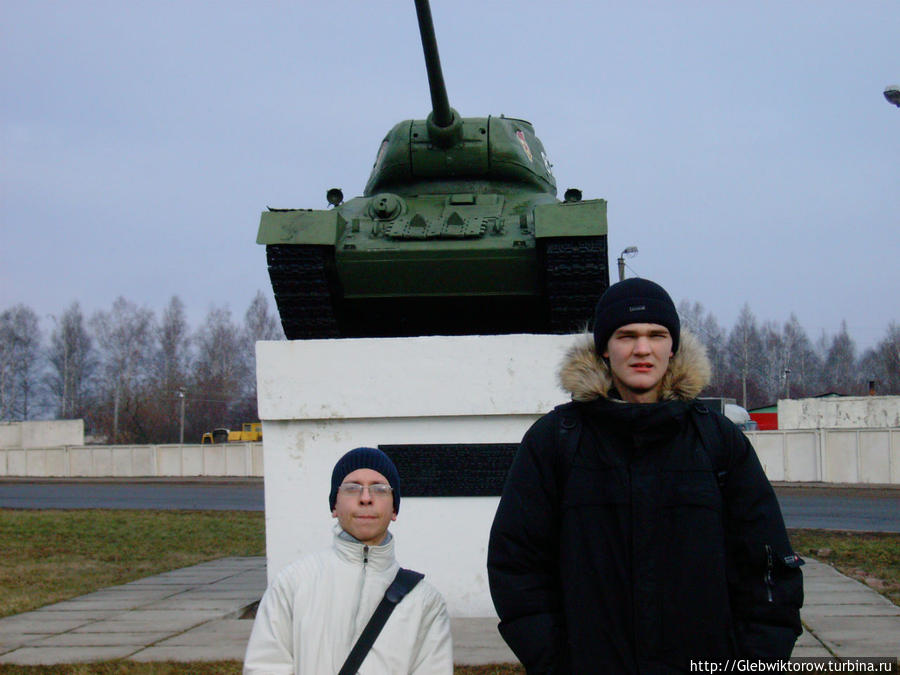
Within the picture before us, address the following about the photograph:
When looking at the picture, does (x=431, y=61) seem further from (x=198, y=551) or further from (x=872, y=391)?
(x=872, y=391)

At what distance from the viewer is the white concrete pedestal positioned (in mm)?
6289

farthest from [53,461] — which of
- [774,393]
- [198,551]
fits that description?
[774,393]

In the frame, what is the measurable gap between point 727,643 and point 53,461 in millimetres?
30511

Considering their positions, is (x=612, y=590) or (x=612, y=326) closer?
(x=612, y=590)

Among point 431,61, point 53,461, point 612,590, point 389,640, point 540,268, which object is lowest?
point 53,461

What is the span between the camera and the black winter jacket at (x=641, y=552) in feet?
7.71

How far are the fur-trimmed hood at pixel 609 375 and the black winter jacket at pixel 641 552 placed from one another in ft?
0.11

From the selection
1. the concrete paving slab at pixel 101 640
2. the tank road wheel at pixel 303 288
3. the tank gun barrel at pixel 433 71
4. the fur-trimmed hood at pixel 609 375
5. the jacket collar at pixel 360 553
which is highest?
the tank gun barrel at pixel 433 71

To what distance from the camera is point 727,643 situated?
7.72 feet

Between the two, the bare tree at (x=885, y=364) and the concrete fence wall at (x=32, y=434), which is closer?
the concrete fence wall at (x=32, y=434)

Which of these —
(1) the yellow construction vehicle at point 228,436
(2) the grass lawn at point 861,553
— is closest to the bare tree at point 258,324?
(1) the yellow construction vehicle at point 228,436

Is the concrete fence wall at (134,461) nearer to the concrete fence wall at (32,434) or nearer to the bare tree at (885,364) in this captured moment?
the concrete fence wall at (32,434)

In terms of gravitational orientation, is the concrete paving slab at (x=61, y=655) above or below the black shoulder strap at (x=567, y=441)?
below

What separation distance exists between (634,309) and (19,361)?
64.3 meters
